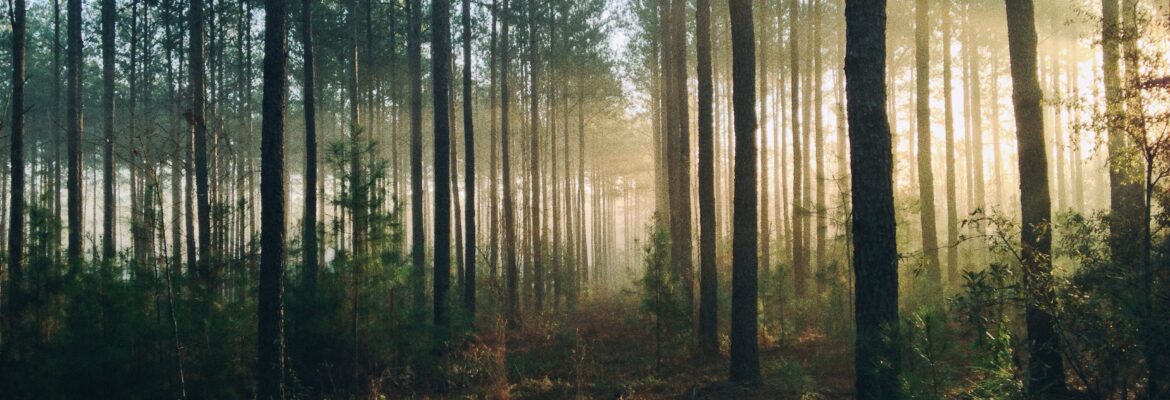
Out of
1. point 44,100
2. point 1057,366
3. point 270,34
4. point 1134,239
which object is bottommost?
point 1057,366

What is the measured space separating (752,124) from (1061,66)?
81.5 feet

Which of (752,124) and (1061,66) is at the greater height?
(1061,66)

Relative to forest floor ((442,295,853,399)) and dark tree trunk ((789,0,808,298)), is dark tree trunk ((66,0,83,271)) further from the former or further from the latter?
dark tree trunk ((789,0,808,298))

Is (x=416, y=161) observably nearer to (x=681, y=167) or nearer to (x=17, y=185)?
(x=681, y=167)

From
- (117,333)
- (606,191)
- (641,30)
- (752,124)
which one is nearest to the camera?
(117,333)

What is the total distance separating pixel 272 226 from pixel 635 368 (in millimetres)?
7068

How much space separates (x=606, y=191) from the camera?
47.0 meters

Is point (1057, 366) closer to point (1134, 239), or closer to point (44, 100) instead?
point (1134, 239)

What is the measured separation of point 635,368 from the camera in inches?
478

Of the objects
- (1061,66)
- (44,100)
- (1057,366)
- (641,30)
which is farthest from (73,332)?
(1061,66)

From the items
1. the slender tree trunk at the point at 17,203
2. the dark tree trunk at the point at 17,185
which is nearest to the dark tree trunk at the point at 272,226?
the slender tree trunk at the point at 17,203

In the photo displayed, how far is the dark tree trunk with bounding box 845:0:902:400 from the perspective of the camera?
641 centimetres

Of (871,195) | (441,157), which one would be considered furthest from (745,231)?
(441,157)

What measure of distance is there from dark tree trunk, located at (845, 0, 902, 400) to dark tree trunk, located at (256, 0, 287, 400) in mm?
6999
